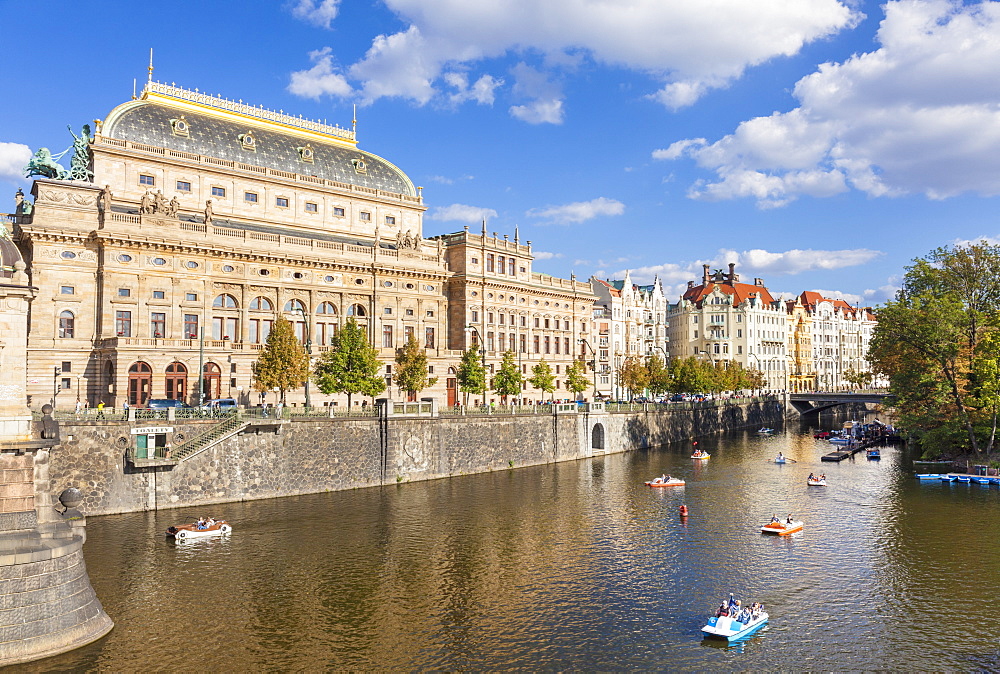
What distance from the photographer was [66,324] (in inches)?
2625

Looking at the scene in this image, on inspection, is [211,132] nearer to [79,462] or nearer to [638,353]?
[79,462]

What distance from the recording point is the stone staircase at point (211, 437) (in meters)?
53.4

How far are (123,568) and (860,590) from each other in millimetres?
37228

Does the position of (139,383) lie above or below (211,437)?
above

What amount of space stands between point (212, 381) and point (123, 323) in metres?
9.18

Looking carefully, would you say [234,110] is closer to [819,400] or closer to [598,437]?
[598,437]

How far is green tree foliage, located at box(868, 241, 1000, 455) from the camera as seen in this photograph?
230 ft

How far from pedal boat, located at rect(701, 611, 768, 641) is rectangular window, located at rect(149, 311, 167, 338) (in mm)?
56551

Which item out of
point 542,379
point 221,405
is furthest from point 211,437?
point 542,379

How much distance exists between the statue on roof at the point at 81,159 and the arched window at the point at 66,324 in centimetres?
1411

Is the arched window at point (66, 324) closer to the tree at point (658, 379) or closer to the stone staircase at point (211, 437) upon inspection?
the stone staircase at point (211, 437)

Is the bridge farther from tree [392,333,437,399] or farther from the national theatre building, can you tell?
tree [392,333,437,399]

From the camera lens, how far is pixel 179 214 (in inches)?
3046

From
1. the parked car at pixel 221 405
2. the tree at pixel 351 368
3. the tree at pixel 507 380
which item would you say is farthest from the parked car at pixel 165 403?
the tree at pixel 507 380
